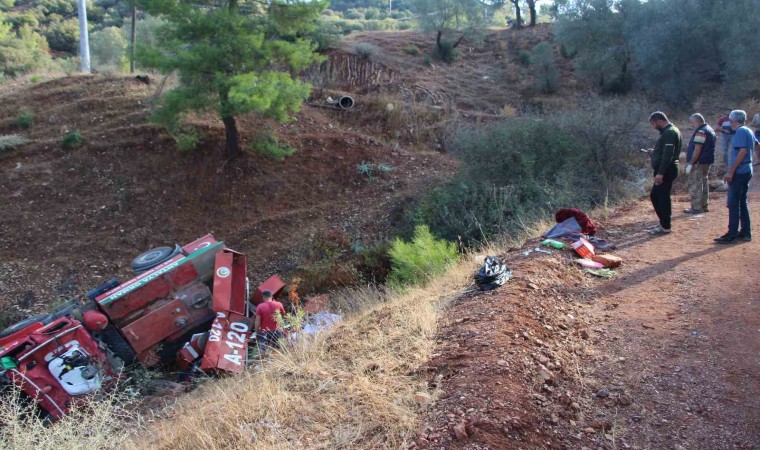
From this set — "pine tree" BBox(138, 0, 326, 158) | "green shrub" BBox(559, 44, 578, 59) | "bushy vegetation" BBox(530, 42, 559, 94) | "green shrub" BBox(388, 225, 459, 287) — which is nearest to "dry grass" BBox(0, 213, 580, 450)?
"green shrub" BBox(388, 225, 459, 287)

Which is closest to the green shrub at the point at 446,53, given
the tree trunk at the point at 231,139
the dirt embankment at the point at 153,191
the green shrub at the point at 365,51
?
the green shrub at the point at 365,51

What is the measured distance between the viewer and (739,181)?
24.2ft

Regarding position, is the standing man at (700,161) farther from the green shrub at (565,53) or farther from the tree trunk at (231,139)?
the green shrub at (565,53)

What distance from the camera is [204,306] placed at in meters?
8.88

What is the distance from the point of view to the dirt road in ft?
12.1

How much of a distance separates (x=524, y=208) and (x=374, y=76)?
15.5m

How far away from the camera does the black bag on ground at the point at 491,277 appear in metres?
6.26

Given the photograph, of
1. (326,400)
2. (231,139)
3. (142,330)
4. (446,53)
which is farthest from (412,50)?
(326,400)

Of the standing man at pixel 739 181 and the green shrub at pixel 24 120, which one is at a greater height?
the standing man at pixel 739 181

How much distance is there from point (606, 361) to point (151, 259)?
7.33 meters

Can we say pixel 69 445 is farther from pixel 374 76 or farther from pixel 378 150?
pixel 374 76

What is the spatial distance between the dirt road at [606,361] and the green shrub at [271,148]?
9284mm

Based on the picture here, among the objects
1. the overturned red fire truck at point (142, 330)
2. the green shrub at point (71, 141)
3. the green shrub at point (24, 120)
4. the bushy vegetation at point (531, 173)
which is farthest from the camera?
the green shrub at point (24, 120)

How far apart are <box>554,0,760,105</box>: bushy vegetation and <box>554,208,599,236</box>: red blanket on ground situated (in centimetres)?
1778
